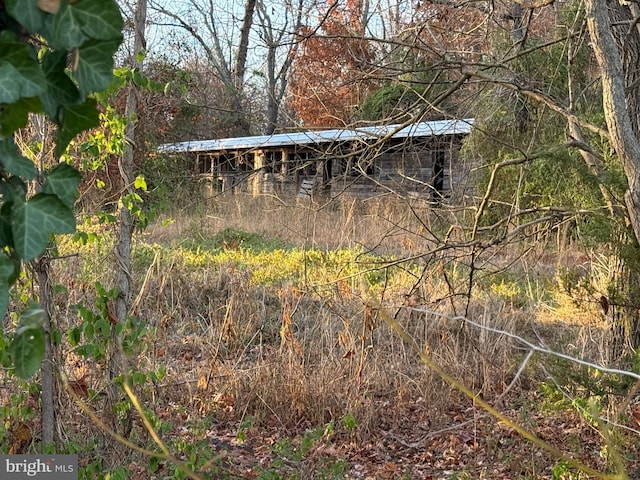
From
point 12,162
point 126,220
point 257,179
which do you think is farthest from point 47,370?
point 257,179

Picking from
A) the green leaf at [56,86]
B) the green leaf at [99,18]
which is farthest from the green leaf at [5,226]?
the green leaf at [99,18]

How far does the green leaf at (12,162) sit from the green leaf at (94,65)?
0.12 meters

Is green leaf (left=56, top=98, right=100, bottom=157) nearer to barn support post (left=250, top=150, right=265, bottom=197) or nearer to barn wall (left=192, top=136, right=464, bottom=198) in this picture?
barn wall (left=192, top=136, right=464, bottom=198)

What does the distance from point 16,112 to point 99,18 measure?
161mm

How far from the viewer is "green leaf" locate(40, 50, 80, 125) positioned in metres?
0.87

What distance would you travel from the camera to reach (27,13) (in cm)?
80

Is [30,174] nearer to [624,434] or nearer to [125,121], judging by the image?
[125,121]

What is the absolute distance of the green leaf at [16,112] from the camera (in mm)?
839

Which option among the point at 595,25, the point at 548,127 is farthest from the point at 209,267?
the point at 595,25

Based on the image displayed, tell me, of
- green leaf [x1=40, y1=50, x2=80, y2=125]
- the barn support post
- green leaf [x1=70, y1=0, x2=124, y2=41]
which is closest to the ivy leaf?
green leaf [x1=40, y1=50, x2=80, y2=125]

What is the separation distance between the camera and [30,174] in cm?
90

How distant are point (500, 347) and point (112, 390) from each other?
3.31 m

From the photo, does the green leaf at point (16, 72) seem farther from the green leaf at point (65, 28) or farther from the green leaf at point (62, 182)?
the green leaf at point (62, 182)

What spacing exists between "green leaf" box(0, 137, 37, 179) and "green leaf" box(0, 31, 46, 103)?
0.10m
